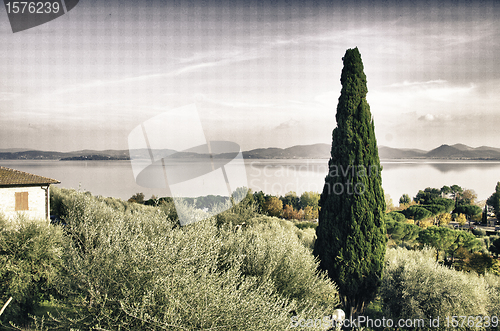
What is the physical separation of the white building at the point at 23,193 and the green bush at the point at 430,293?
16.1 m

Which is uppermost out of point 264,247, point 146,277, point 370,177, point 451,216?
point 370,177

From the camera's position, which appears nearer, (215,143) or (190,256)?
(190,256)

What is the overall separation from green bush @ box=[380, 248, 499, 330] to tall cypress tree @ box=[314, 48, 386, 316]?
0.60m

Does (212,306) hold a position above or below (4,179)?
below

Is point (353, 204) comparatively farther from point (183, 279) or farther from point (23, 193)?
point (23, 193)

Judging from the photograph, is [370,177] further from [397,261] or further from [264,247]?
[264,247]

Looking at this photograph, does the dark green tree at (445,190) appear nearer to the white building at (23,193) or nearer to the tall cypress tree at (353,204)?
the tall cypress tree at (353,204)

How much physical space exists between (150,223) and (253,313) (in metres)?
5.27

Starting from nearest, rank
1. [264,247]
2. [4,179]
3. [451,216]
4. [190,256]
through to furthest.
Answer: [190,256] < [264,247] < [4,179] < [451,216]

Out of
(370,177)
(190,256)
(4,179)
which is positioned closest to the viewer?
(190,256)

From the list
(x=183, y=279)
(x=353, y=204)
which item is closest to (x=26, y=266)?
(x=183, y=279)

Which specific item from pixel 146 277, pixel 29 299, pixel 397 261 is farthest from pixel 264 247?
pixel 29 299

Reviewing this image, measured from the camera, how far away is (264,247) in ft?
23.3


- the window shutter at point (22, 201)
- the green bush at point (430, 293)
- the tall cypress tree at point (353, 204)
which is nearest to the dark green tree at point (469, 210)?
the green bush at point (430, 293)
